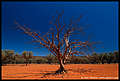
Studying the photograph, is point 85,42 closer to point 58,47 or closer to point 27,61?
point 58,47

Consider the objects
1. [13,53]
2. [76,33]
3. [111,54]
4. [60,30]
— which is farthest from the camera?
[13,53]

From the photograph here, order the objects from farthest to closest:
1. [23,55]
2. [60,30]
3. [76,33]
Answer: [23,55] → [76,33] → [60,30]

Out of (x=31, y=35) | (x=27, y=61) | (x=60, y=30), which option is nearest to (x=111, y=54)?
(x=60, y=30)

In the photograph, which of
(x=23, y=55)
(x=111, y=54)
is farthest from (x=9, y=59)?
(x=111, y=54)

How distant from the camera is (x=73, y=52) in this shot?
848 centimetres

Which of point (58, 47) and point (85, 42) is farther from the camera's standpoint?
point (85, 42)

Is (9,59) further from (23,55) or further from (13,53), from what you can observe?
(23,55)

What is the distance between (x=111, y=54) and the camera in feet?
102

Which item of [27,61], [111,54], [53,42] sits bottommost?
[27,61]

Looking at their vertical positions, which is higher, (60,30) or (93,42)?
(60,30)

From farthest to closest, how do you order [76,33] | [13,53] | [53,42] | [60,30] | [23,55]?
[23,55]
[13,53]
[76,33]
[60,30]
[53,42]

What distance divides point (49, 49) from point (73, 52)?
271cm

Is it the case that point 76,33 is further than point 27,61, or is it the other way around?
point 27,61

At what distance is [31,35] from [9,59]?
32.6 meters
